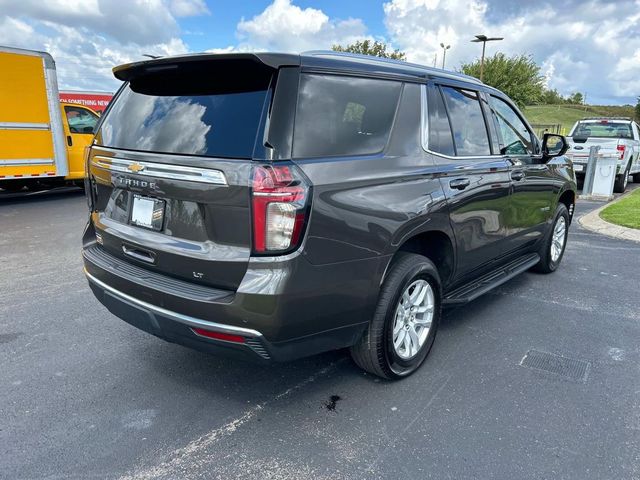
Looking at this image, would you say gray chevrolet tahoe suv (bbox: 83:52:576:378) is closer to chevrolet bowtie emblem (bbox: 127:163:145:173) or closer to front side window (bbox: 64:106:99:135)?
chevrolet bowtie emblem (bbox: 127:163:145:173)

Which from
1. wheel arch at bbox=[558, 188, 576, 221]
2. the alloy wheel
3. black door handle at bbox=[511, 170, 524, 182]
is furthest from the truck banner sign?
the alloy wheel

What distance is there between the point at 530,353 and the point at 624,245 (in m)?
4.53

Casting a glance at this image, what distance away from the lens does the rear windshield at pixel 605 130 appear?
1385 centimetres

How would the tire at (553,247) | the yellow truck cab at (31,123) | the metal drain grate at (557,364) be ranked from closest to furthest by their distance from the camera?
the metal drain grate at (557,364) → the tire at (553,247) → the yellow truck cab at (31,123)

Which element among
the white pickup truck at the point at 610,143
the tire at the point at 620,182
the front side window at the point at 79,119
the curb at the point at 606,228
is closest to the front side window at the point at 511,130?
the curb at the point at 606,228

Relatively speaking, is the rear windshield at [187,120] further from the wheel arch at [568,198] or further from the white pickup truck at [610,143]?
the white pickup truck at [610,143]

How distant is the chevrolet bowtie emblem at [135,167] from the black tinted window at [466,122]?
2.17 metres

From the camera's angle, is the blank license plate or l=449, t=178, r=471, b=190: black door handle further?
l=449, t=178, r=471, b=190: black door handle

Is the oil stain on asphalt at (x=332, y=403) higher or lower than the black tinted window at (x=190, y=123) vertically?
lower

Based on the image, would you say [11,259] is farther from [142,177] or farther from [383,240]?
[383,240]

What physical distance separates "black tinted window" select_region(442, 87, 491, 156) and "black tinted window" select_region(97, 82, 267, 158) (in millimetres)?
1709

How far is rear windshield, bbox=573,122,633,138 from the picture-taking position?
13.9m

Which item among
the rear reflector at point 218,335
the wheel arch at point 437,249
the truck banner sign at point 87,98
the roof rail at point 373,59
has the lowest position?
the rear reflector at point 218,335

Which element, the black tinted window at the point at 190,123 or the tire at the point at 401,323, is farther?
the tire at the point at 401,323
